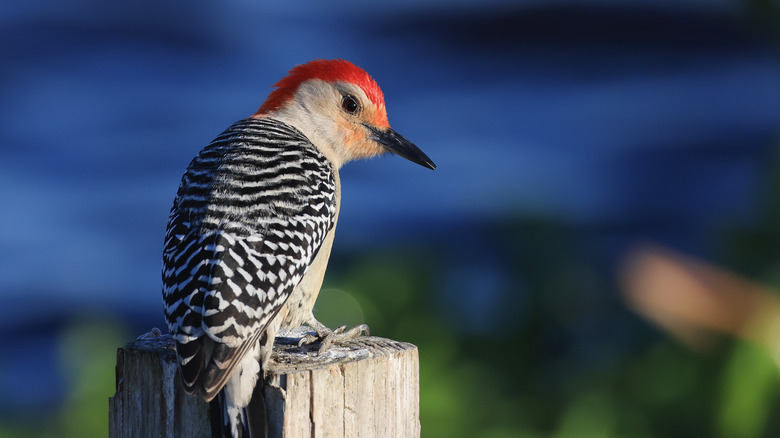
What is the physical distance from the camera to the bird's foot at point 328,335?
283cm

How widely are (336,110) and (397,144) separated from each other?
376 mm

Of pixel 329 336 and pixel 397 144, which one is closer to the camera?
pixel 329 336

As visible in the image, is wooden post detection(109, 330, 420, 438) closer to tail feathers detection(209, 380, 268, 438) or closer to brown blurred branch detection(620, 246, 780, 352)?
tail feathers detection(209, 380, 268, 438)

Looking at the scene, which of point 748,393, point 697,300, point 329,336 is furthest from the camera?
point 697,300

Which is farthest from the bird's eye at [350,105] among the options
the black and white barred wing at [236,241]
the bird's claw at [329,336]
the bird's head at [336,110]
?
the bird's claw at [329,336]

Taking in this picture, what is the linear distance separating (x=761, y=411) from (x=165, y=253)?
4.10 metres

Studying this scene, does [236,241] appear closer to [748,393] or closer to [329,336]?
[329,336]

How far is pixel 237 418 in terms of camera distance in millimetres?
2287

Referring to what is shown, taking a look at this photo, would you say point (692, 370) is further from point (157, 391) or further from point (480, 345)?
point (157, 391)

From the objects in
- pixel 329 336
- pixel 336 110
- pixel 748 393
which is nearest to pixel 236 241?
pixel 329 336

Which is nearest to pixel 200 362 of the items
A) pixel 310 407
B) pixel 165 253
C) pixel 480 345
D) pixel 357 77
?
pixel 310 407

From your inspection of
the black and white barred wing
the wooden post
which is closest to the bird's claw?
the wooden post

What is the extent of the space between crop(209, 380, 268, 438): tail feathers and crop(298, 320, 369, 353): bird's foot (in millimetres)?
448

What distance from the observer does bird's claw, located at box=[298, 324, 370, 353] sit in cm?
281
